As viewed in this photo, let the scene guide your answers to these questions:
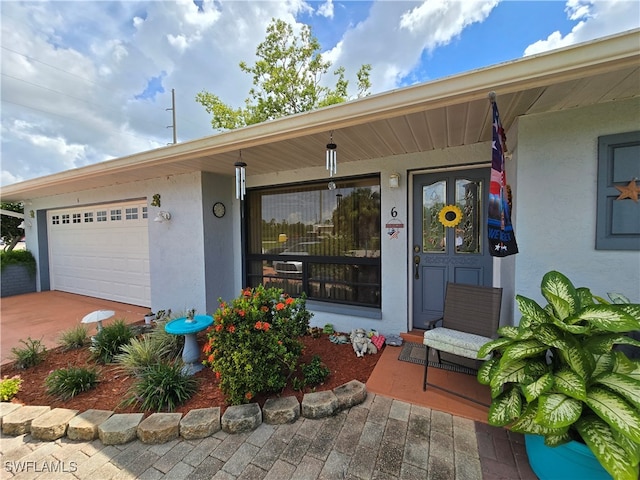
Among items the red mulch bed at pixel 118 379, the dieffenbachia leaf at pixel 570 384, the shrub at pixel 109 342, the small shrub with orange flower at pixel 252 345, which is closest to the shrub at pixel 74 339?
the red mulch bed at pixel 118 379

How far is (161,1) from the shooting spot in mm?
5176

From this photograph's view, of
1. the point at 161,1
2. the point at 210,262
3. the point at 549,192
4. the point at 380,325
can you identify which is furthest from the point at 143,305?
the point at 549,192

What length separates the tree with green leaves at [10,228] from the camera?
793 cm

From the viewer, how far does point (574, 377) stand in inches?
55.7

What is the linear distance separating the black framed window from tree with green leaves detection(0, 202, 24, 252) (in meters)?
12.5

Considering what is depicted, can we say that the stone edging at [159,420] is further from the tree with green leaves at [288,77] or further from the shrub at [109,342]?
the tree with green leaves at [288,77]

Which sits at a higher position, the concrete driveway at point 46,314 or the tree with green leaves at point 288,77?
the tree with green leaves at point 288,77

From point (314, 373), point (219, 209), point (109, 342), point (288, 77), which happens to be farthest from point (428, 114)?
point (288, 77)

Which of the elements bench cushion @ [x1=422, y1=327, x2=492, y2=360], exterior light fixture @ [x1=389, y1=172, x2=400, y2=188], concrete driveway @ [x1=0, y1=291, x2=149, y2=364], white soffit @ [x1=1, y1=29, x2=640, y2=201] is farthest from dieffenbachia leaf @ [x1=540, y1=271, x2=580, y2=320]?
concrete driveway @ [x1=0, y1=291, x2=149, y2=364]

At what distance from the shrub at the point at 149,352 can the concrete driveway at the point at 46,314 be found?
1109mm

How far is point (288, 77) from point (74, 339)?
Result: 1251 centimetres

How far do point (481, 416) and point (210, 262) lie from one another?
159 inches

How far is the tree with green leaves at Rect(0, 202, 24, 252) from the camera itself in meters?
7.93

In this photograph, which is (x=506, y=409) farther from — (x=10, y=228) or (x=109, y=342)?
(x=10, y=228)
